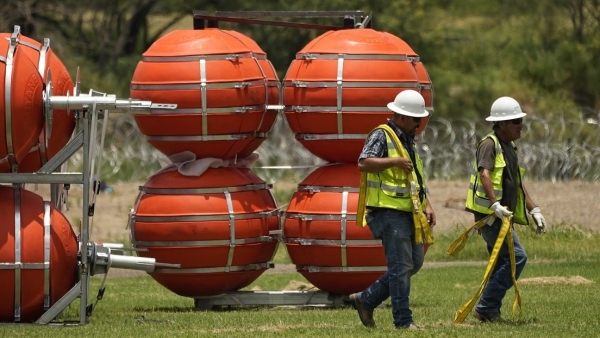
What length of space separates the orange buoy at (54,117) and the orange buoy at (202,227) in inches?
52.8

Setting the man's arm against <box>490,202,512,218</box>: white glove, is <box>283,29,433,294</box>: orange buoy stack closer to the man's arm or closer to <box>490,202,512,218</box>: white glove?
Result: the man's arm

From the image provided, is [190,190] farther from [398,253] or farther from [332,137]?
[398,253]

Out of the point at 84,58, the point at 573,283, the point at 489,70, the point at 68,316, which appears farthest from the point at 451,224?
the point at 84,58

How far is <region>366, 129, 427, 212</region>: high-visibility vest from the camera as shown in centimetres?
1023

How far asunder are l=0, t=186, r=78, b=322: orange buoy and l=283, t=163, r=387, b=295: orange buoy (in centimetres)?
258

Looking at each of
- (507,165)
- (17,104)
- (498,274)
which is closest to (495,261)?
(498,274)

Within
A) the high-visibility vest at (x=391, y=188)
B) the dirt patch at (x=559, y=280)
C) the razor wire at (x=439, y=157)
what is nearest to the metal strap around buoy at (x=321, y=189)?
the high-visibility vest at (x=391, y=188)

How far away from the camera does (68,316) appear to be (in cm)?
1228

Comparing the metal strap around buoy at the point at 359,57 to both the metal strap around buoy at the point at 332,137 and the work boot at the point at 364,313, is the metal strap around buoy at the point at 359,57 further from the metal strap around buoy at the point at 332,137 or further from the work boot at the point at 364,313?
the work boot at the point at 364,313

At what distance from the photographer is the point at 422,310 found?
12305 mm

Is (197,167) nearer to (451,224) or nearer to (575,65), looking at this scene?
(451,224)

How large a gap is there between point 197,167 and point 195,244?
761mm

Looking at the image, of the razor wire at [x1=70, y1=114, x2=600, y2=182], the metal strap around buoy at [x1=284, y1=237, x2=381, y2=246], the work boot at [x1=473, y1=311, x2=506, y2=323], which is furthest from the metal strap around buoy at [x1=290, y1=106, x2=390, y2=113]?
the razor wire at [x1=70, y1=114, x2=600, y2=182]

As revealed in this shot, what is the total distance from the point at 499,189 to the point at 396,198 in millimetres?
1132
